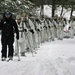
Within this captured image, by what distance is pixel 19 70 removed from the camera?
492 inches

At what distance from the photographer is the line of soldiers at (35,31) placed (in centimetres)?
1828

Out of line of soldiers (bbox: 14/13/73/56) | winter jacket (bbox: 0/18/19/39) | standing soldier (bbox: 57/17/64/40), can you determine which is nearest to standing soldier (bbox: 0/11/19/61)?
winter jacket (bbox: 0/18/19/39)

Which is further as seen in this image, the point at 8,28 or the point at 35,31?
the point at 35,31

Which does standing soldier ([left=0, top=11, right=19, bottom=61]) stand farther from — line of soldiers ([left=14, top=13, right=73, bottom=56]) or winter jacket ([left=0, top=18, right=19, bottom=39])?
line of soldiers ([left=14, top=13, right=73, bottom=56])

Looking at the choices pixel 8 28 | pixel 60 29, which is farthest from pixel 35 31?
pixel 60 29

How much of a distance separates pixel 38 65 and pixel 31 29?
502 cm

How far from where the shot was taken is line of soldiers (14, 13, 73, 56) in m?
18.3

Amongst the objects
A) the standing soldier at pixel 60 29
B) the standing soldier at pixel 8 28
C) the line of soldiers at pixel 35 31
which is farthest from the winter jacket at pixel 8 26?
the standing soldier at pixel 60 29

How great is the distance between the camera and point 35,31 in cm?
2262

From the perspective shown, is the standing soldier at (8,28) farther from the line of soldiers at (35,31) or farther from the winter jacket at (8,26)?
the line of soldiers at (35,31)

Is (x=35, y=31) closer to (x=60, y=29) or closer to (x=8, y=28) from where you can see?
(x=8, y=28)

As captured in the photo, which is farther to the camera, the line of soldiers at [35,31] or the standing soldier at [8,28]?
the line of soldiers at [35,31]

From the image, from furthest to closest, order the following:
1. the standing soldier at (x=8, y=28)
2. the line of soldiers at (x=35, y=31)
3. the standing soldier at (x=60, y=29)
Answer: the standing soldier at (x=60, y=29) → the line of soldiers at (x=35, y=31) → the standing soldier at (x=8, y=28)

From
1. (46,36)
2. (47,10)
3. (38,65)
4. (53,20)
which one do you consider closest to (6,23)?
(38,65)
